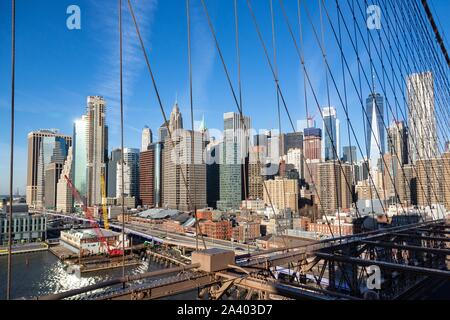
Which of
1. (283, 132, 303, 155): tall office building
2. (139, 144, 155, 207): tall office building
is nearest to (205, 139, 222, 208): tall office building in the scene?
(139, 144, 155, 207): tall office building

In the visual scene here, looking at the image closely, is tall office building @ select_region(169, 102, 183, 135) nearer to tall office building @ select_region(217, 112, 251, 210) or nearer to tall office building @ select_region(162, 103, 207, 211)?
tall office building @ select_region(162, 103, 207, 211)

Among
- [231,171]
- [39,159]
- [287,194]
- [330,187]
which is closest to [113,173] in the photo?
[39,159]

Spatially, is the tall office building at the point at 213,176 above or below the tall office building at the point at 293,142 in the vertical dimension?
below

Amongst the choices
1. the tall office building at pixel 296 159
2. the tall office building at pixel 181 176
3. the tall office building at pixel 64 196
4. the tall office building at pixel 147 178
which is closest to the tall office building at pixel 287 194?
the tall office building at pixel 181 176

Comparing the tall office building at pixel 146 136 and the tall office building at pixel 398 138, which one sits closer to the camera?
the tall office building at pixel 398 138

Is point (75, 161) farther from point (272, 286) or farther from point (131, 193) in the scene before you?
point (272, 286)

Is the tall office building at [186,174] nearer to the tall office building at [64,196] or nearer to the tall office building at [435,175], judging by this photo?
the tall office building at [64,196]
